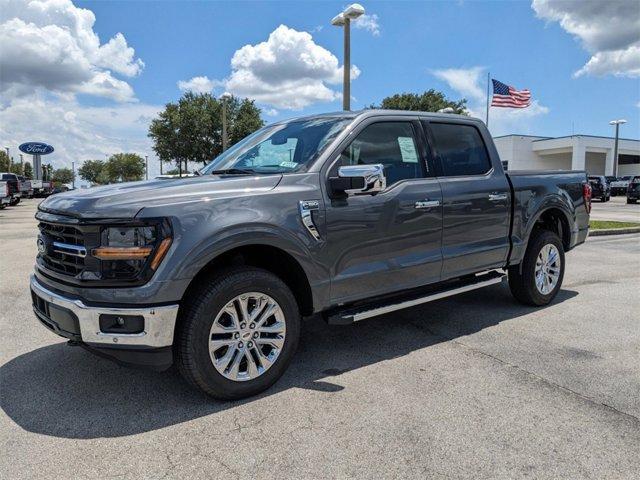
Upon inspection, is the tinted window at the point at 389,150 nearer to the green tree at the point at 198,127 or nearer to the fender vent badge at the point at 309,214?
the fender vent badge at the point at 309,214

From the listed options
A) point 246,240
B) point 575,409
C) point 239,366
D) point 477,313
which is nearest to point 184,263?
point 246,240

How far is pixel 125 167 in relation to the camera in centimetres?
8731

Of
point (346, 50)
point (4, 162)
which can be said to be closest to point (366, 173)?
point (346, 50)

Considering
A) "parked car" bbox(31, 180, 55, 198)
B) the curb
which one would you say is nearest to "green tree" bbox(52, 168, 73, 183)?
"parked car" bbox(31, 180, 55, 198)

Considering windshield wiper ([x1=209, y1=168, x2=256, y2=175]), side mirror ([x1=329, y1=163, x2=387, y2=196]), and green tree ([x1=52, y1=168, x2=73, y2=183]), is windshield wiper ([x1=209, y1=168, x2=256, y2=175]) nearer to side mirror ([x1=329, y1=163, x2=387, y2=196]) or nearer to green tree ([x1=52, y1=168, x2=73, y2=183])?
side mirror ([x1=329, y1=163, x2=387, y2=196])

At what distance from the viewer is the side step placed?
3873 mm

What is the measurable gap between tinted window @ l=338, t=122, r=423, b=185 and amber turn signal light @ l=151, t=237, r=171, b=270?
1483mm

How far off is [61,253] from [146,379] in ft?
3.66

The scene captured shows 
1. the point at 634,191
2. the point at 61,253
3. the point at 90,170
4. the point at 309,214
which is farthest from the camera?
the point at 90,170

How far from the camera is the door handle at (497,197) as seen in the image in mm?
5005

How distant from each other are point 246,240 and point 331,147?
108cm

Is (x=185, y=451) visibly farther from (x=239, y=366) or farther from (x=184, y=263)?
(x=184, y=263)

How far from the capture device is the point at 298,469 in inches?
105

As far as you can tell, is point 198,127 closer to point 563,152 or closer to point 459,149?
point 459,149
